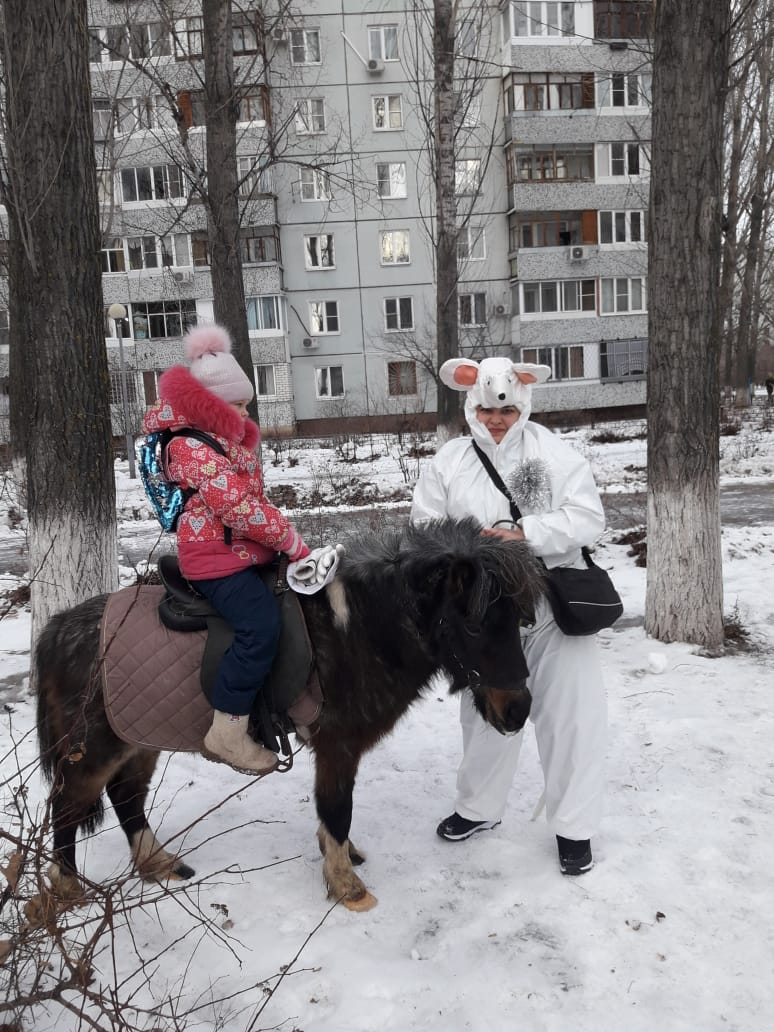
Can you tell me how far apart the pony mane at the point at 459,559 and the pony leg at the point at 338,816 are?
0.78 meters

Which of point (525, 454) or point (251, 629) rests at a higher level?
point (525, 454)

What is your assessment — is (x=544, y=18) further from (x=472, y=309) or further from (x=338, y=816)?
(x=338, y=816)

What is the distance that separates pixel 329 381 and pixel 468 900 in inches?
1133

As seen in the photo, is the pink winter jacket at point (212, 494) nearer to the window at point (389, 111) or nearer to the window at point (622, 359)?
the window at point (622, 359)

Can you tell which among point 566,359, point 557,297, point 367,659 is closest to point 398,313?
point 557,297

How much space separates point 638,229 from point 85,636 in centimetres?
3273

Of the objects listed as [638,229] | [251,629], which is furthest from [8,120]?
[638,229]

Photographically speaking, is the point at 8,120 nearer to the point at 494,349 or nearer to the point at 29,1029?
the point at 29,1029

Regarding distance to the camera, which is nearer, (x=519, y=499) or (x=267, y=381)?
(x=519, y=499)

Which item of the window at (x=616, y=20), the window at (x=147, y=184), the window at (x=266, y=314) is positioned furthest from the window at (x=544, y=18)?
the window at (x=147, y=184)

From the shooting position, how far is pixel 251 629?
9.01 ft

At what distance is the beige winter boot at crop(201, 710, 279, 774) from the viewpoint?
281cm

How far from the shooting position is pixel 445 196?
11906 millimetres

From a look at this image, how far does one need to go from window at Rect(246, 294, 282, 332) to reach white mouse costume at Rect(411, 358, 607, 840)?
2752cm
